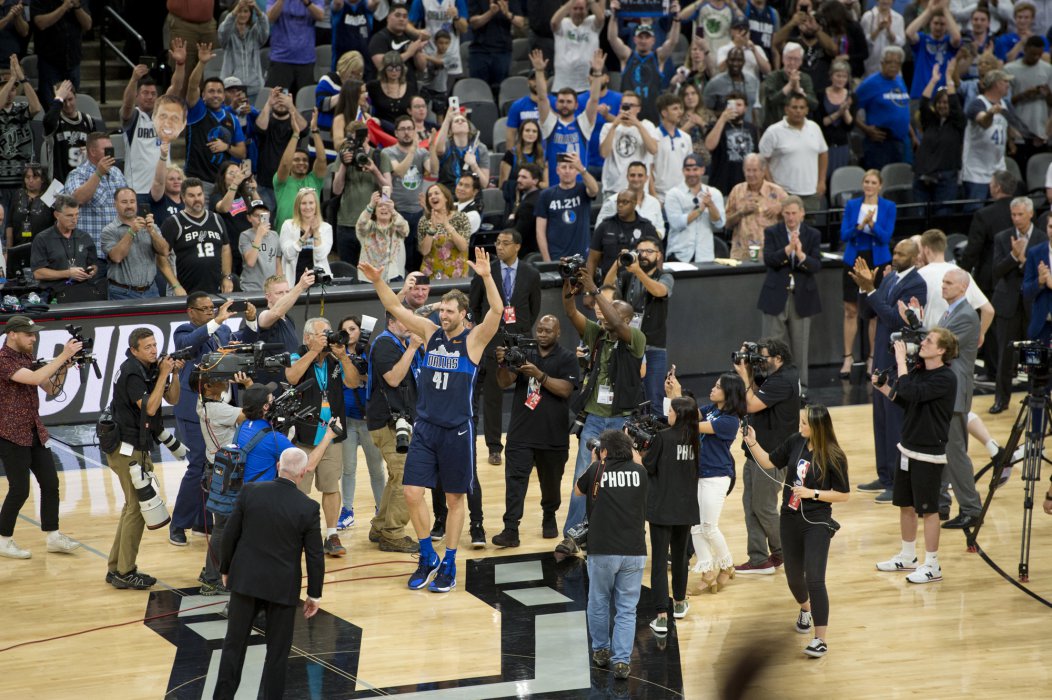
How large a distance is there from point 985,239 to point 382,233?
6.46m

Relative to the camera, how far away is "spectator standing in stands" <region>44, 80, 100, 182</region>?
13305 millimetres

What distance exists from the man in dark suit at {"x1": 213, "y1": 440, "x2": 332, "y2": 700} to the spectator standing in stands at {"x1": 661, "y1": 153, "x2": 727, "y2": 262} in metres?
8.19

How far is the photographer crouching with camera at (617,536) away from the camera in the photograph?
23.6 ft

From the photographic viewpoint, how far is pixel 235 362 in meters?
8.48

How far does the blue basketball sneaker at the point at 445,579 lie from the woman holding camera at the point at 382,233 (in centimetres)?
473

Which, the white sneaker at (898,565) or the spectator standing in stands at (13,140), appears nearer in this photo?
the white sneaker at (898,565)

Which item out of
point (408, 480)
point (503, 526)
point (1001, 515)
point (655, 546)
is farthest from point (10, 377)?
point (1001, 515)

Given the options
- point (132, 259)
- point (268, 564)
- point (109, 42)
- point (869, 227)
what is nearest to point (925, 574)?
point (268, 564)

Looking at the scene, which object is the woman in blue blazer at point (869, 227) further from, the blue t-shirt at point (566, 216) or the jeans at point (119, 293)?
the jeans at point (119, 293)

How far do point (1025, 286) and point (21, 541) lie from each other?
918 centimetres

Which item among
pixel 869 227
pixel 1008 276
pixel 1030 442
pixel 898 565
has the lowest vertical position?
pixel 898 565

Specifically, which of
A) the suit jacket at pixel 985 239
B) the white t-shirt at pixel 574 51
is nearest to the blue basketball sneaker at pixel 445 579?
the suit jacket at pixel 985 239

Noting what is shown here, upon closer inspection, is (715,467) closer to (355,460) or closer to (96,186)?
(355,460)

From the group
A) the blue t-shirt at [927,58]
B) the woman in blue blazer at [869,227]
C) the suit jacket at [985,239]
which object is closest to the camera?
the woman in blue blazer at [869,227]
